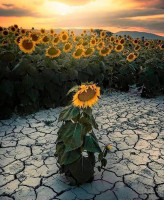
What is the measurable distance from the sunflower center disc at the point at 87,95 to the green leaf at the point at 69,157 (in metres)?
0.53

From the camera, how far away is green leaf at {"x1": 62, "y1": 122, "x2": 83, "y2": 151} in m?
2.19

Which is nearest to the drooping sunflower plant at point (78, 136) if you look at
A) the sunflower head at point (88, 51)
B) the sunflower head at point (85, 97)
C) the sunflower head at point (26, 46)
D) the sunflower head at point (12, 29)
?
the sunflower head at point (85, 97)

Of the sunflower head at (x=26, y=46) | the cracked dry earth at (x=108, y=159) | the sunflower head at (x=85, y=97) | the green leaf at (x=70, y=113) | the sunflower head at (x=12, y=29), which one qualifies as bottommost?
the cracked dry earth at (x=108, y=159)

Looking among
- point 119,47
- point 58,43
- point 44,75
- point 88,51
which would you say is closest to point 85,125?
point 44,75

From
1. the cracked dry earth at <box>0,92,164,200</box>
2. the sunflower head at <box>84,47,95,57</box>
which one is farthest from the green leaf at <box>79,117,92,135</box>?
the sunflower head at <box>84,47,95,57</box>

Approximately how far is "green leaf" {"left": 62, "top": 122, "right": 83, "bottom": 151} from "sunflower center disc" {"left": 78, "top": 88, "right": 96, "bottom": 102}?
254mm

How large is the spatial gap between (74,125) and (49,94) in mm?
A: 2657

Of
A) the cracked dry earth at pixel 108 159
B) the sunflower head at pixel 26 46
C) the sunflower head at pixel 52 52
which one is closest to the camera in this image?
the cracked dry earth at pixel 108 159

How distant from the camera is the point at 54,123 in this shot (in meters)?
4.30

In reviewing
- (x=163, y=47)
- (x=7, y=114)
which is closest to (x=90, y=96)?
(x=7, y=114)

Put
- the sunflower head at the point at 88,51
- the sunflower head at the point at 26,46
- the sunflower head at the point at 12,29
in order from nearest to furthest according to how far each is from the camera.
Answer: the sunflower head at the point at 26,46, the sunflower head at the point at 88,51, the sunflower head at the point at 12,29

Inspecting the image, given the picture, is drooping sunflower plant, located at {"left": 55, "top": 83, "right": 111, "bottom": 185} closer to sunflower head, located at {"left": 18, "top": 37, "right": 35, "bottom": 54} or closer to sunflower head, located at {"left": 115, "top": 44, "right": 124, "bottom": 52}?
sunflower head, located at {"left": 18, "top": 37, "right": 35, "bottom": 54}

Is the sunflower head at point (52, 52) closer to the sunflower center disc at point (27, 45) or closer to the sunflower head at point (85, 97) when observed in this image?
the sunflower center disc at point (27, 45)

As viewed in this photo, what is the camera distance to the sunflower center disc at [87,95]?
7.16 ft
